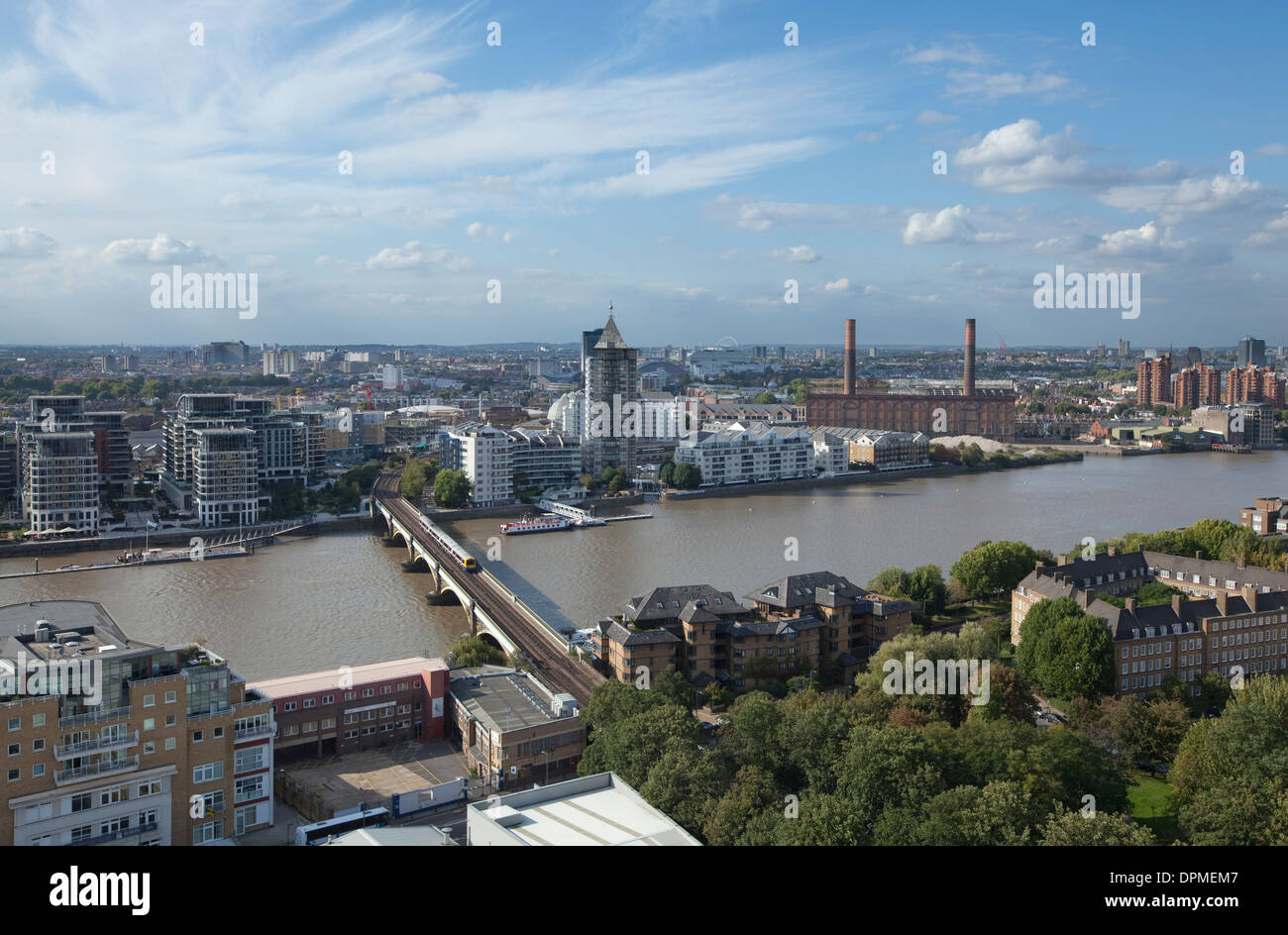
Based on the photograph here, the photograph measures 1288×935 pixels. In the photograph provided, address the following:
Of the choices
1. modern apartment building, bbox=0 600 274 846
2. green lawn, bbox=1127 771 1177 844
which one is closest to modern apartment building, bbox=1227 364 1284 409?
green lawn, bbox=1127 771 1177 844

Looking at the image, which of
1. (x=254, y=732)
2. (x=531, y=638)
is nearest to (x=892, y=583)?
(x=531, y=638)

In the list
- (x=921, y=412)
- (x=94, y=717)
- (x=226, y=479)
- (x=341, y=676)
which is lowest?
(x=341, y=676)

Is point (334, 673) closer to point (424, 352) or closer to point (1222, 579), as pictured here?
point (1222, 579)

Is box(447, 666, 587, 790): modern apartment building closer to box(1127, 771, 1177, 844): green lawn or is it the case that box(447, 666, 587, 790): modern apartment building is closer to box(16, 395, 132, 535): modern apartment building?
box(1127, 771, 1177, 844): green lawn

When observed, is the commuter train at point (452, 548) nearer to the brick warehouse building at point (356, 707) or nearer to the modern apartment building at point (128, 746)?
the brick warehouse building at point (356, 707)

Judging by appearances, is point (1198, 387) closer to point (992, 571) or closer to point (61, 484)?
point (992, 571)

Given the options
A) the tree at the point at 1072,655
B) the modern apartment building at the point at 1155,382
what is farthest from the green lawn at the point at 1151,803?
the modern apartment building at the point at 1155,382

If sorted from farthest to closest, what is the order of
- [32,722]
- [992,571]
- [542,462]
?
[542,462]
[992,571]
[32,722]
